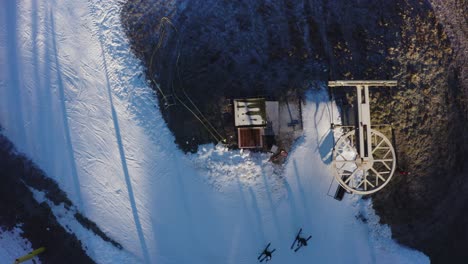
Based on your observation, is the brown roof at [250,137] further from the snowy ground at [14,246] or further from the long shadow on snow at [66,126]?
the snowy ground at [14,246]

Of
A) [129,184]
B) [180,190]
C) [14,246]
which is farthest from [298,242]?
[14,246]

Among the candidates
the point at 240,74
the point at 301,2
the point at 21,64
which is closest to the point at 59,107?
the point at 21,64

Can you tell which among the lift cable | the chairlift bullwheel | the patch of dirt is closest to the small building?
the lift cable

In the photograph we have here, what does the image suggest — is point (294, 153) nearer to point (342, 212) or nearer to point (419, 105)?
point (342, 212)

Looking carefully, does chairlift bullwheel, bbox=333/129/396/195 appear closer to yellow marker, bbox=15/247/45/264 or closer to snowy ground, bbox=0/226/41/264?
yellow marker, bbox=15/247/45/264

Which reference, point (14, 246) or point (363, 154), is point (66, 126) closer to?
point (14, 246)

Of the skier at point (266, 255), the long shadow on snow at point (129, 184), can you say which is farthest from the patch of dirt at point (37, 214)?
the skier at point (266, 255)
